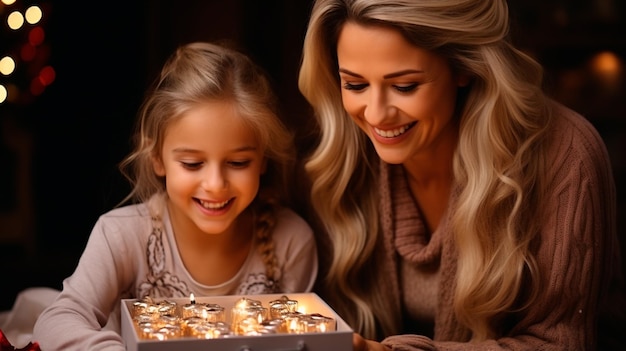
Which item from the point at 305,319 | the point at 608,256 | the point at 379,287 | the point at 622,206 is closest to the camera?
the point at 305,319

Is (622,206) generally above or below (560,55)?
below

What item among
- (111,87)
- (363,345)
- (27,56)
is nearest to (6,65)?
(27,56)

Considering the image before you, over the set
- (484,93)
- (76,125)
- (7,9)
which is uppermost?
(7,9)

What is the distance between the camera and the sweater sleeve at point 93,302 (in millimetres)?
1443

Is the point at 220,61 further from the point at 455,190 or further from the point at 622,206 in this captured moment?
the point at 622,206

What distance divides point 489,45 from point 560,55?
166cm

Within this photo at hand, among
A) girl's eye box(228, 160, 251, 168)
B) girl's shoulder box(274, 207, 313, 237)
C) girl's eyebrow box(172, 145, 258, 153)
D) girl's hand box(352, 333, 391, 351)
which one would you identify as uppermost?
girl's eyebrow box(172, 145, 258, 153)

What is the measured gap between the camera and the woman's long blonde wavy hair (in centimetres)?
161

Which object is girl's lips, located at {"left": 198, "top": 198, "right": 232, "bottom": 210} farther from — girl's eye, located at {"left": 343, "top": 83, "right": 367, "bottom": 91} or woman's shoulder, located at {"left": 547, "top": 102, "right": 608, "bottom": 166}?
woman's shoulder, located at {"left": 547, "top": 102, "right": 608, "bottom": 166}

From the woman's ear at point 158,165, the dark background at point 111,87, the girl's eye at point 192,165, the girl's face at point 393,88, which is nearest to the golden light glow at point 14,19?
the dark background at point 111,87

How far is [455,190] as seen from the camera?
1.78 m

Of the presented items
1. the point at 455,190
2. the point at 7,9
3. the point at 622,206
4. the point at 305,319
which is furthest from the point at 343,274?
the point at 622,206

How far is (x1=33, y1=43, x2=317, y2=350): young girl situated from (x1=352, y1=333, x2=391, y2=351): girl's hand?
0.37 meters

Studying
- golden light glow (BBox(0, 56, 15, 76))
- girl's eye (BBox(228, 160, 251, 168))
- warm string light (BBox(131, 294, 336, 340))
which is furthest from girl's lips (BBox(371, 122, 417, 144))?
golden light glow (BBox(0, 56, 15, 76))
